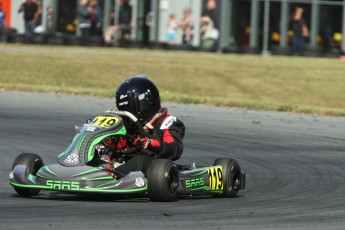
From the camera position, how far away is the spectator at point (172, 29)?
30.3 m

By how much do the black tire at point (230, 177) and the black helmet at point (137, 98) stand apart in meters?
0.69

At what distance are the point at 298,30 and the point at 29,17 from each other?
7.72 meters

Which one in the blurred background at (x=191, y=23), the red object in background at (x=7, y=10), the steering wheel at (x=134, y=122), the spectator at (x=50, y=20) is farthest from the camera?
the spectator at (x=50, y=20)

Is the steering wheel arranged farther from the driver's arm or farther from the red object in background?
the red object in background

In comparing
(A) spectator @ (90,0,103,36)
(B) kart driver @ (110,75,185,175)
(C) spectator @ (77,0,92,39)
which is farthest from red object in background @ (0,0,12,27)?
(B) kart driver @ (110,75,185,175)

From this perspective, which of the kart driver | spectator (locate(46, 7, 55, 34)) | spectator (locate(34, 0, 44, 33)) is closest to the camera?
the kart driver

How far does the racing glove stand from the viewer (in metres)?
7.68

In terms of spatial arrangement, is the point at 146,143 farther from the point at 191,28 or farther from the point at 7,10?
the point at 7,10

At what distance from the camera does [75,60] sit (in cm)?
2286

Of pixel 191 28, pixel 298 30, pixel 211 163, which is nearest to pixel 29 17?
pixel 191 28

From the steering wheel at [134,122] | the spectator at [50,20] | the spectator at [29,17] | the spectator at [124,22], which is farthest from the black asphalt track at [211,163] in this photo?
the spectator at [124,22]

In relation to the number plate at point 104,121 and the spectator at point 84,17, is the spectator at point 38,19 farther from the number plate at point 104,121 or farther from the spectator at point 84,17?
the number plate at point 104,121

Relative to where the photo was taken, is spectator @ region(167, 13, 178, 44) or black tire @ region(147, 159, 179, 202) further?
spectator @ region(167, 13, 178, 44)

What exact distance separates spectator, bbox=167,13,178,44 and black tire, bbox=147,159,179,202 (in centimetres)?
2287
